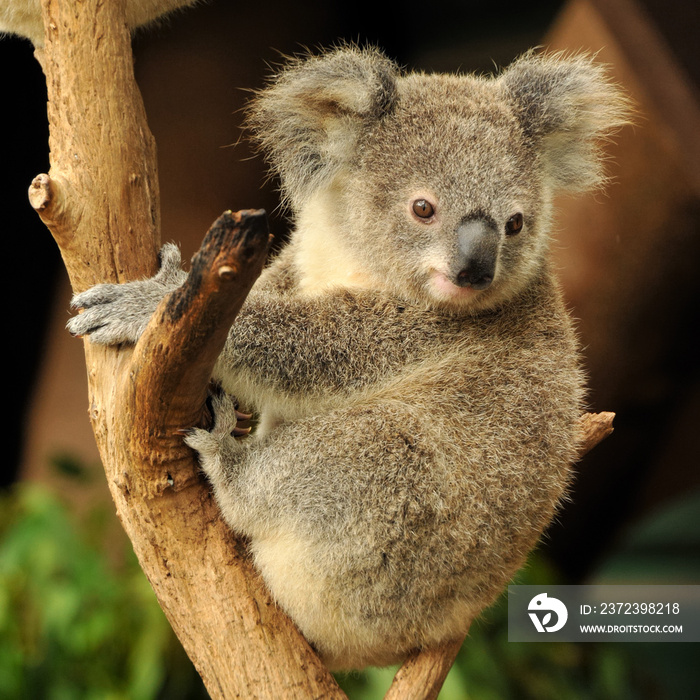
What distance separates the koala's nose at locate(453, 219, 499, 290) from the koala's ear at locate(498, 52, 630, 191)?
45cm

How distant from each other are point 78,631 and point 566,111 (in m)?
2.74

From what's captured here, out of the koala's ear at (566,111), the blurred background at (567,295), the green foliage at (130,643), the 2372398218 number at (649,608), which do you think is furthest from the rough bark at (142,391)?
the 2372398218 number at (649,608)

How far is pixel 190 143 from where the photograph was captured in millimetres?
4895

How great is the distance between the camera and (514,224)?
2133 mm

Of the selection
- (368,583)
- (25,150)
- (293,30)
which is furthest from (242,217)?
(25,150)

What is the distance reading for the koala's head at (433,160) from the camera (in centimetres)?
208

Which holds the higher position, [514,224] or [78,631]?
[514,224]

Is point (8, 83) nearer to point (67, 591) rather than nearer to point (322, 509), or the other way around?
point (67, 591)

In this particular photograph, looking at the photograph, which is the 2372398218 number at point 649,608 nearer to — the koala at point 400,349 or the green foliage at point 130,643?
the green foliage at point 130,643

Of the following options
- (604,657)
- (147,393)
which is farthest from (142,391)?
(604,657)

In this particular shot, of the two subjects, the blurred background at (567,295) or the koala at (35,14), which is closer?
the koala at (35,14)

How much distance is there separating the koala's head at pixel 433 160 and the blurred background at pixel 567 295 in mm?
605

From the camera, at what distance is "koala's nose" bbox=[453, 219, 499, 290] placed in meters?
1.98

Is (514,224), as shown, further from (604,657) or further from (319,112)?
(604,657)
